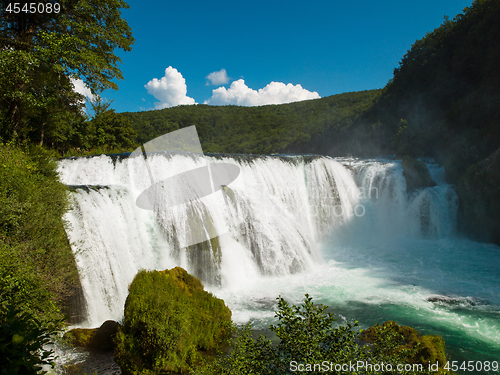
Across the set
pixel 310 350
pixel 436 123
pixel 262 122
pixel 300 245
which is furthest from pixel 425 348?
pixel 262 122

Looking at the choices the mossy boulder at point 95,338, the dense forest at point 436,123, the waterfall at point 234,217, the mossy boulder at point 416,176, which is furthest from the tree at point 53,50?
the dense forest at point 436,123

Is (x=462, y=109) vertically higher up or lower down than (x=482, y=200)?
higher up

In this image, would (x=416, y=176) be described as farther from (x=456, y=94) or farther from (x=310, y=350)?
(x=310, y=350)

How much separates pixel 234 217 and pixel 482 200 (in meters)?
12.4

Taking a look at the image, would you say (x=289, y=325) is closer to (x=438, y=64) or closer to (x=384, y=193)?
(x=384, y=193)

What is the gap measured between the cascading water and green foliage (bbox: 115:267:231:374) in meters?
1.80

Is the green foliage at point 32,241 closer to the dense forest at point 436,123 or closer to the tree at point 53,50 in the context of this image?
the tree at point 53,50

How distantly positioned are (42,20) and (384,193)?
1835 centimetres

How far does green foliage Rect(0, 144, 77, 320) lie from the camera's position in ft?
16.0

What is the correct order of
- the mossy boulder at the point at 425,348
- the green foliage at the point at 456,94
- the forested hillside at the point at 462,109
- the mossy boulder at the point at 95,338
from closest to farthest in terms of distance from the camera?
1. the mossy boulder at the point at 425,348
2. the mossy boulder at the point at 95,338
3. the forested hillside at the point at 462,109
4. the green foliage at the point at 456,94

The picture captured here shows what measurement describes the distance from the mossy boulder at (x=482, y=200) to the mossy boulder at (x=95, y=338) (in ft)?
53.9

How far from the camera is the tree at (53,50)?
7.52 metres

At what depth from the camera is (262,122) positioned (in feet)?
210

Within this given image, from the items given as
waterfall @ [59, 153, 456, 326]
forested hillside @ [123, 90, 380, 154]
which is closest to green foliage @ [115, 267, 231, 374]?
waterfall @ [59, 153, 456, 326]
